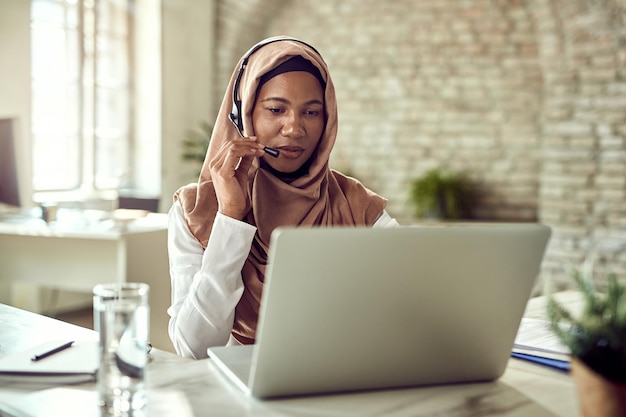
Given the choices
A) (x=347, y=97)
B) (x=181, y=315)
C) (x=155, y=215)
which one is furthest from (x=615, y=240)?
(x=181, y=315)

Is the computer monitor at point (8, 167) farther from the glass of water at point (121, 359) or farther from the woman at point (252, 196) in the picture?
the glass of water at point (121, 359)

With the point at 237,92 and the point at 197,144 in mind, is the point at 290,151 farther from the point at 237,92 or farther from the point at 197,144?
the point at 197,144

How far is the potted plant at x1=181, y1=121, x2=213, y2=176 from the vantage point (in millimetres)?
5289

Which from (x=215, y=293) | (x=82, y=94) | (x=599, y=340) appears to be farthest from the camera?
(x=82, y=94)

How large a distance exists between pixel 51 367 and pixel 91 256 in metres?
2.22

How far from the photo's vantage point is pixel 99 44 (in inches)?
197

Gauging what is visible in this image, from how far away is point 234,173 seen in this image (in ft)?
4.66

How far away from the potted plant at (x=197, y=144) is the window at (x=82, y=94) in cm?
46

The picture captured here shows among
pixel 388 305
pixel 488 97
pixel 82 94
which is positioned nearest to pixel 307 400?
pixel 388 305

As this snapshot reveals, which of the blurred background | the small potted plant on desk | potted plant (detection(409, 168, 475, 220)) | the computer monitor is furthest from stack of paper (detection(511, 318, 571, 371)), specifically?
potted plant (detection(409, 168, 475, 220))

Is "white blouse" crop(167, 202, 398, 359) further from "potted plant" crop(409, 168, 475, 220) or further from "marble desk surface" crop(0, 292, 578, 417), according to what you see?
"potted plant" crop(409, 168, 475, 220)

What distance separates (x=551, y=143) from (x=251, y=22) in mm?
2692

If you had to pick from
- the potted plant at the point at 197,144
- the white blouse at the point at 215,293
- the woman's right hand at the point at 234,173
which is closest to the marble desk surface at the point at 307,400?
the white blouse at the point at 215,293

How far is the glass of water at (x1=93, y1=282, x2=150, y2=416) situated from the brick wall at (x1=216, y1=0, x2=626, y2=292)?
165 inches
